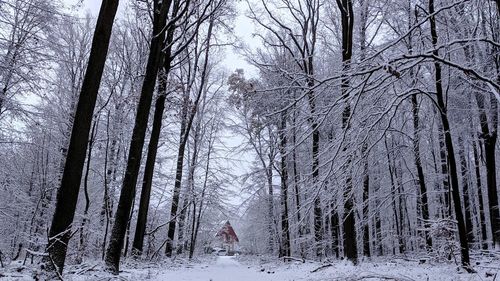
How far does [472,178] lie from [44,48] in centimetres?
2923

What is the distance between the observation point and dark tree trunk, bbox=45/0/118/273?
5.34 meters

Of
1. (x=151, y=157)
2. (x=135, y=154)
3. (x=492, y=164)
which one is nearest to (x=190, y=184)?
(x=151, y=157)

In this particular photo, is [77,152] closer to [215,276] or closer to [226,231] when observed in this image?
[215,276]

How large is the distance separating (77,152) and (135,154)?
2937mm

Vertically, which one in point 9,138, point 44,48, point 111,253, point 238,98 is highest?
point 238,98

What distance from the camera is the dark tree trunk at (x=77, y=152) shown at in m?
5.34

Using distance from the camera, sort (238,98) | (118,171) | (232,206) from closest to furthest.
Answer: (118,171), (238,98), (232,206)

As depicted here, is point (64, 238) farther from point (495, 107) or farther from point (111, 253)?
point (495, 107)

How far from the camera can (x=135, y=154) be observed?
8.66 meters

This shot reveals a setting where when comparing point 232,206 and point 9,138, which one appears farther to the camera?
point 232,206

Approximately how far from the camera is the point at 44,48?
10.1 meters

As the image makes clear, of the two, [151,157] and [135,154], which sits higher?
[151,157]

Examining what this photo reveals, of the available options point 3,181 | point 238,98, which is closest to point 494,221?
point 238,98

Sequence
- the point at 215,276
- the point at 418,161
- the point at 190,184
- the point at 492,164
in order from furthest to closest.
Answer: the point at 190,184 < the point at 492,164 < the point at 418,161 < the point at 215,276
